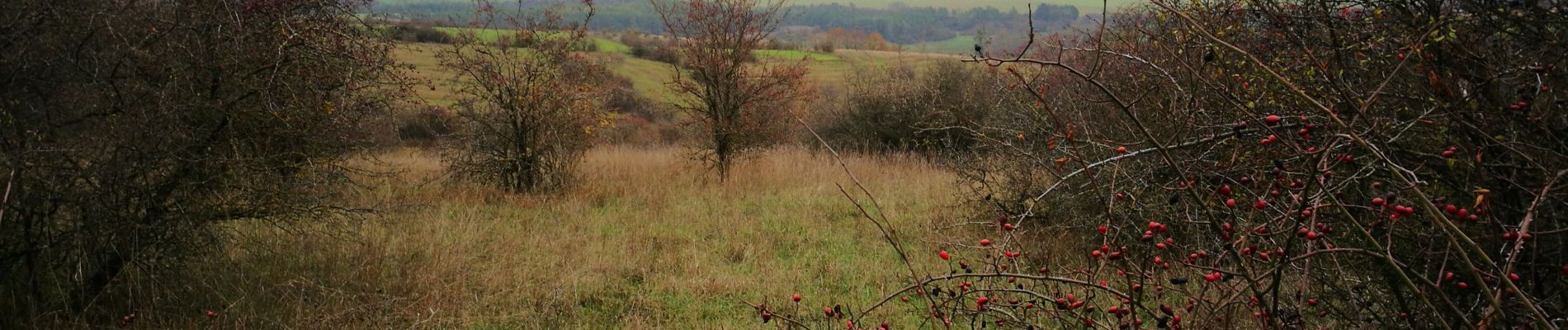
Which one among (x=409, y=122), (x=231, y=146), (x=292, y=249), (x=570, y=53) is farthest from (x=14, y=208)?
(x=409, y=122)

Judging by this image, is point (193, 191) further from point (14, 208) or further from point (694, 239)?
point (694, 239)

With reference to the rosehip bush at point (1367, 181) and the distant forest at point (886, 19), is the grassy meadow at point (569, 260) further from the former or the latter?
the distant forest at point (886, 19)

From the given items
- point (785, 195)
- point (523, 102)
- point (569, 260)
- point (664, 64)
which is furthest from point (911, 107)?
point (664, 64)

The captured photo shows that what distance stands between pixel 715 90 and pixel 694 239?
4.29 m

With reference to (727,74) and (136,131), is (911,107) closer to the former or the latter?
(727,74)

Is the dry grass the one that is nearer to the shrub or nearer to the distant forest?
the shrub

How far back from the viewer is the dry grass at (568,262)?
531 centimetres

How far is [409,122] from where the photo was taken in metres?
20.1

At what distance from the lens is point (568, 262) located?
672 cm

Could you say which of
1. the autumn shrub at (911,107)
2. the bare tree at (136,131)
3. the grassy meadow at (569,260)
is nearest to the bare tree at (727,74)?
the grassy meadow at (569,260)

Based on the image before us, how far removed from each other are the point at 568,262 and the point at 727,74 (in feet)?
16.8

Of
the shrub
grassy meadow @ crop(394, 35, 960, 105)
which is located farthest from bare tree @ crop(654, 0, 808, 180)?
grassy meadow @ crop(394, 35, 960, 105)

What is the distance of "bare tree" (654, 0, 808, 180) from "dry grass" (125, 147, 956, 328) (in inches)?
54.9

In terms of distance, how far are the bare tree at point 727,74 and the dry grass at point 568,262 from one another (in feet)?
4.57
